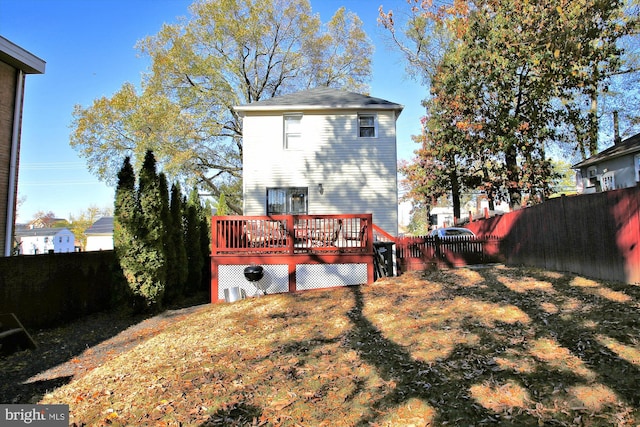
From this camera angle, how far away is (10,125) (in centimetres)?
904

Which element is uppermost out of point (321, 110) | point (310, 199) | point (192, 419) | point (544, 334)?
point (321, 110)

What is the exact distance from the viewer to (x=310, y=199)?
1386 centimetres

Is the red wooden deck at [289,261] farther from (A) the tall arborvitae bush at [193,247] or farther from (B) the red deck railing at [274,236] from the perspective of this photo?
(A) the tall arborvitae bush at [193,247]

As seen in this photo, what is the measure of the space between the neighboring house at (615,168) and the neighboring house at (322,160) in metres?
10.9

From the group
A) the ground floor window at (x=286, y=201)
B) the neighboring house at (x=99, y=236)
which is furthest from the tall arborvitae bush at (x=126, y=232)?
the neighboring house at (x=99, y=236)

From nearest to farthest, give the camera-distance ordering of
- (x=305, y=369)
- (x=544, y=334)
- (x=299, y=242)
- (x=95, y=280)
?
(x=305, y=369)
(x=544, y=334)
(x=95, y=280)
(x=299, y=242)

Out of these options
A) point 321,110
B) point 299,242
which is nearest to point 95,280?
point 299,242

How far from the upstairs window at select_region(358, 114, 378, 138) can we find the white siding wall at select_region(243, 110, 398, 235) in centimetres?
19

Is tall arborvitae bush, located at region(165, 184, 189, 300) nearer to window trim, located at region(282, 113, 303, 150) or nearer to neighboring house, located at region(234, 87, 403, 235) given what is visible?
neighboring house, located at region(234, 87, 403, 235)

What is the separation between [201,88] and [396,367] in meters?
21.1

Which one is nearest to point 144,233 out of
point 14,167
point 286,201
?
point 14,167

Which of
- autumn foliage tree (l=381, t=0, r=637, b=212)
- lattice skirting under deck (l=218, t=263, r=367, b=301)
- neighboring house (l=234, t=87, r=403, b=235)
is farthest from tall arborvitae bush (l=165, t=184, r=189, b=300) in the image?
autumn foliage tree (l=381, t=0, r=637, b=212)

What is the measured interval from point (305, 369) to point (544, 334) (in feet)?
9.50

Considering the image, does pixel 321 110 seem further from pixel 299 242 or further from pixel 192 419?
pixel 192 419
